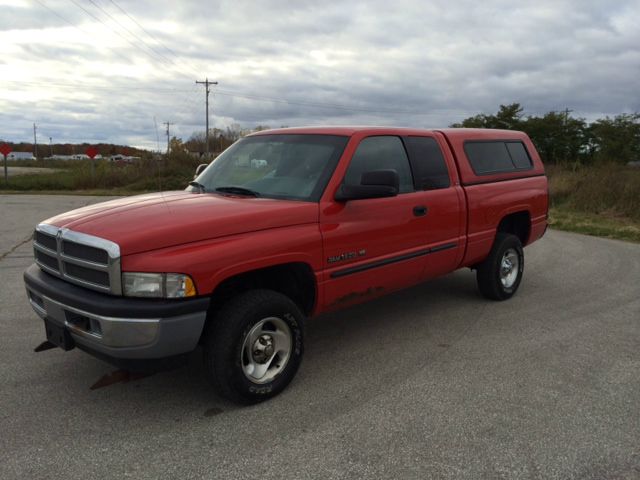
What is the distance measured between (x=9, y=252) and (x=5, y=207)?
8660 millimetres

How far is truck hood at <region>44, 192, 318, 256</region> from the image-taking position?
3082 mm

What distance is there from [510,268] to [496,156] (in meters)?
1.33

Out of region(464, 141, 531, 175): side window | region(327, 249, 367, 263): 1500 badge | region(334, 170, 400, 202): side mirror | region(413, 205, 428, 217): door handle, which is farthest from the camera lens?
region(464, 141, 531, 175): side window

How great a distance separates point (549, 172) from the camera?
19938 mm

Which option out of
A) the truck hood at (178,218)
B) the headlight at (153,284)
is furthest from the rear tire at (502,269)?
the headlight at (153,284)

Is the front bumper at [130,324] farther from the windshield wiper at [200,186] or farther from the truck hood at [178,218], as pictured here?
the windshield wiper at [200,186]

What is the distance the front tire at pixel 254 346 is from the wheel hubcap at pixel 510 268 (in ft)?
10.8

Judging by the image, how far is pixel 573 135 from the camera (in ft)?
93.2

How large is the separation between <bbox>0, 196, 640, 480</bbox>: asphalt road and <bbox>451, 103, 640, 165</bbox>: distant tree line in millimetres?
20214

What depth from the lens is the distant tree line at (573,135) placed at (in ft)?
75.4

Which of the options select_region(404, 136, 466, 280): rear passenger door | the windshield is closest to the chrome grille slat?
the windshield

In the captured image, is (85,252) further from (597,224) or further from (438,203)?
(597,224)

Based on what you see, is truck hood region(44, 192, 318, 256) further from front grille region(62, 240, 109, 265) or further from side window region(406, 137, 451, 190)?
side window region(406, 137, 451, 190)

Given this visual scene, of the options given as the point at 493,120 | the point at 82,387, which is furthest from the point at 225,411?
the point at 493,120
